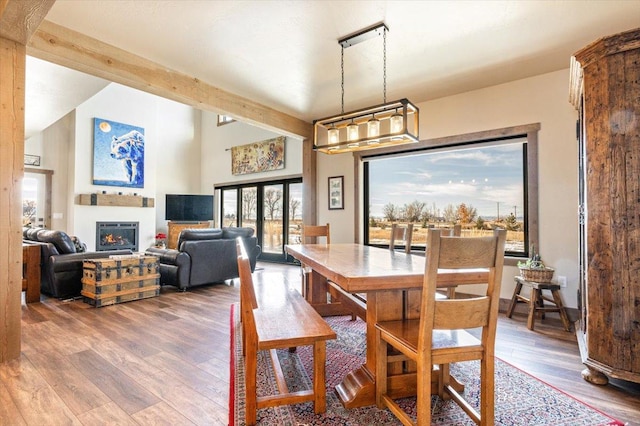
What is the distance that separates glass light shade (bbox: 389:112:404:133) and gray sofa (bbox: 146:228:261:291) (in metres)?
3.24

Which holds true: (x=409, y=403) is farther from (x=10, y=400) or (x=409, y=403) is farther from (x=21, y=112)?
(x=21, y=112)

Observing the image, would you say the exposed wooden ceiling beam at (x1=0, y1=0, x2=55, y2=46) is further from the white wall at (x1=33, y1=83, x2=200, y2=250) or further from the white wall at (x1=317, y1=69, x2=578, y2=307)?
the white wall at (x1=33, y1=83, x2=200, y2=250)

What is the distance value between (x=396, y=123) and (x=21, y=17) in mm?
2700

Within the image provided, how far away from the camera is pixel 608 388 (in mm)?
2051

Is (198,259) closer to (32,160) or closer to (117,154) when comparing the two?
(117,154)

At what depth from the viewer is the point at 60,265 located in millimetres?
4066

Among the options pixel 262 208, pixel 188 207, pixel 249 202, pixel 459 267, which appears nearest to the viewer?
pixel 459 267

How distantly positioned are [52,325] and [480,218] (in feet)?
16.3

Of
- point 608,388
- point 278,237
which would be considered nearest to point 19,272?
point 608,388

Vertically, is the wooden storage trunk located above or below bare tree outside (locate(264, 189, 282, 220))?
below

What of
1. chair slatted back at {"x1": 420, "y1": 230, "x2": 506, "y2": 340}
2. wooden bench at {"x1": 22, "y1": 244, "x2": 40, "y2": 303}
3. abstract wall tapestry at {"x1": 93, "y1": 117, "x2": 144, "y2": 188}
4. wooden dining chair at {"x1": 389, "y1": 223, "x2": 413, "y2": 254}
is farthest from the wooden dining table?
abstract wall tapestry at {"x1": 93, "y1": 117, "x2": 144, "y2": 188}

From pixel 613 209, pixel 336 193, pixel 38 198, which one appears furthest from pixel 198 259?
pixel 38 198

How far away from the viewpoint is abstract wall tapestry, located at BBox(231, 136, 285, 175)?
7.48 meters

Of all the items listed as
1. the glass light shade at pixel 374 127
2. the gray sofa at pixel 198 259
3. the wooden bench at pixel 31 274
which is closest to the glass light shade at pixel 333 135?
the glass light shade at pixel 374 127
